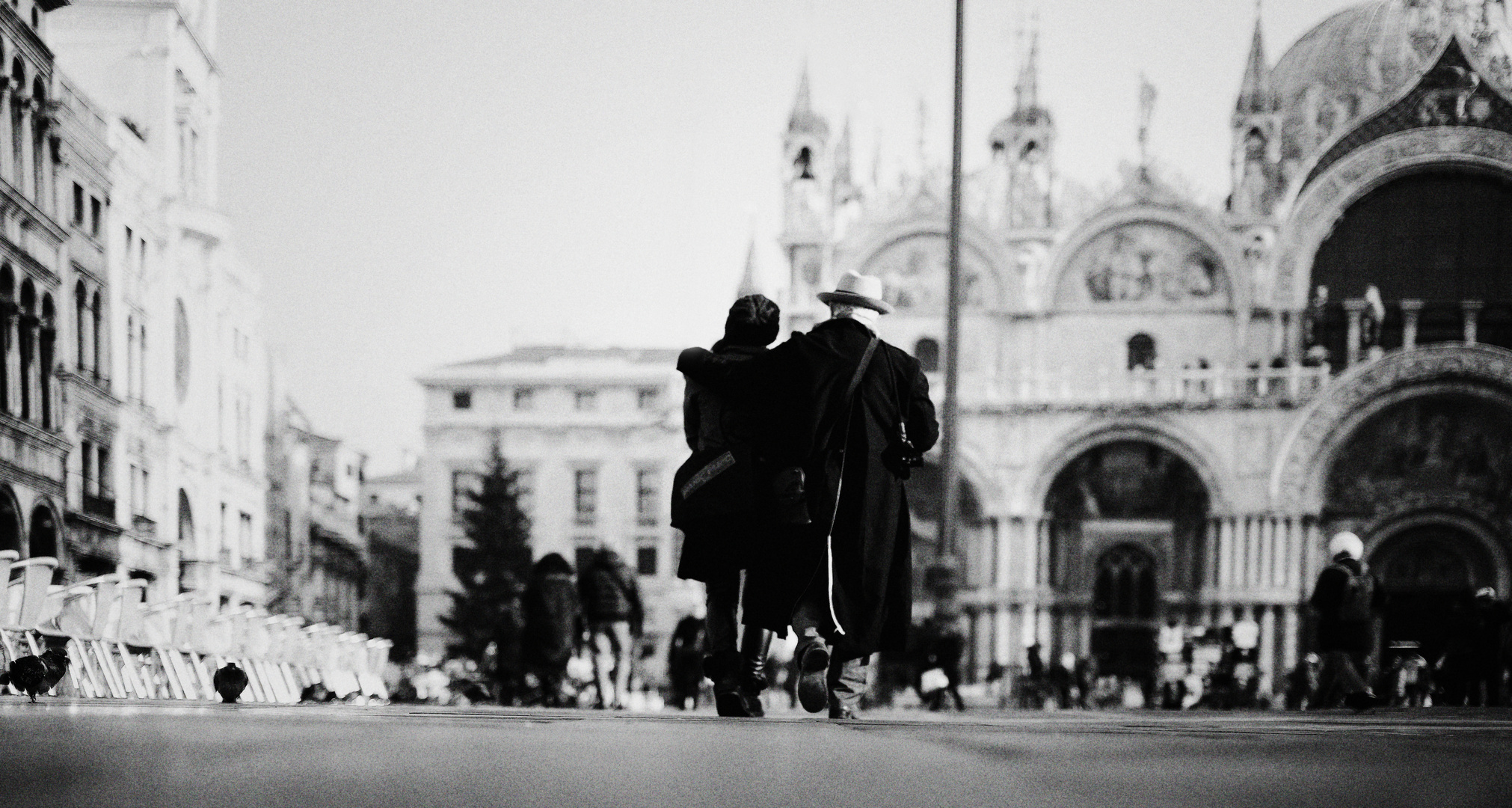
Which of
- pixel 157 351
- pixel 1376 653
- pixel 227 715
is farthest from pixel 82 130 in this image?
pixel 1376 653

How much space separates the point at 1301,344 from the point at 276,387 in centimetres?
2089

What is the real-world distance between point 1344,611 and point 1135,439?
92.0 feet

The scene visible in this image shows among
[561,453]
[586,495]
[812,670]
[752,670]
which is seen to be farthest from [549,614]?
[561,453]

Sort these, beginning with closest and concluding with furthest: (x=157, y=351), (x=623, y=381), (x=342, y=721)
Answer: (x=342, y=721) < (x=157, y=351) < (x=623, y=381)

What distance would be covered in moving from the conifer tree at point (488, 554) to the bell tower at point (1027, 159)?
13.3m

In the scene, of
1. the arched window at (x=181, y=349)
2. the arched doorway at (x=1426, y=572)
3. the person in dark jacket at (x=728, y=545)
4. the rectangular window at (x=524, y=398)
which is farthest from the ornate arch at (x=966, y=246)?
the person in dark jacket at (x=728, y=545)

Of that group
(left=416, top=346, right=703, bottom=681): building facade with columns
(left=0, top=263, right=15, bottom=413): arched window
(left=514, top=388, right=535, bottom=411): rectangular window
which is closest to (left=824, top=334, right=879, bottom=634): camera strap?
(left=0, top=263, right=15, bottom=413): arched window

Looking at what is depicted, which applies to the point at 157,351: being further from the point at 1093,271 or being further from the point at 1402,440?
the point at 1402,440

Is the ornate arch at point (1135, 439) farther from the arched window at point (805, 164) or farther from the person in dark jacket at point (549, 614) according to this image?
the person in dark jacket at point (549, 614)

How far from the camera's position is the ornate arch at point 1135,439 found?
39906 mm

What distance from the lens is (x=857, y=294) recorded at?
774cm

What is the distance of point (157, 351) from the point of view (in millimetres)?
27672

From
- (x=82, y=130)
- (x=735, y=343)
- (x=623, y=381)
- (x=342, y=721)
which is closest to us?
(x=342, y=721)

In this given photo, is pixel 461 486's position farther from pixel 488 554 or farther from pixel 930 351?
pixel 930 351
